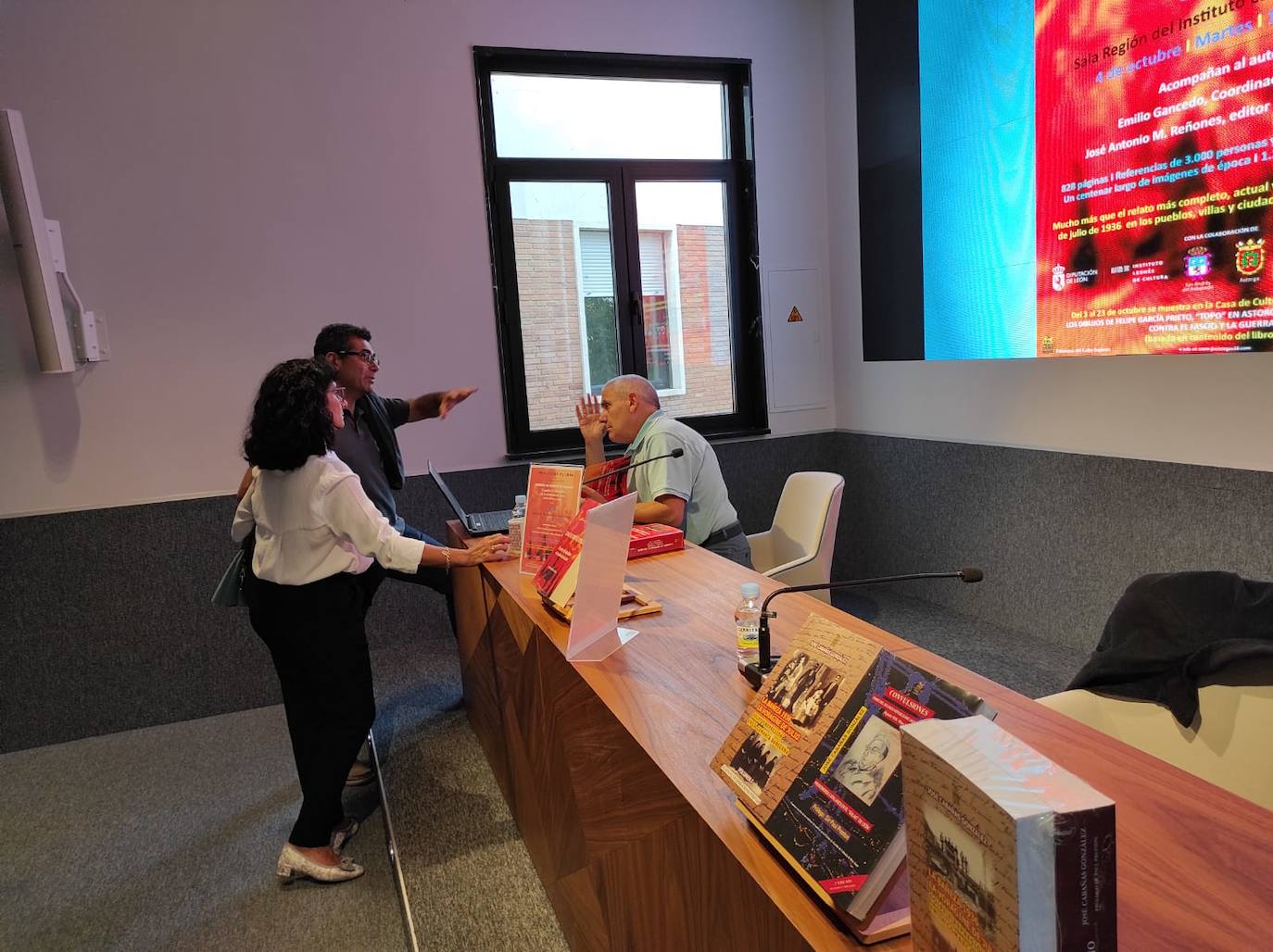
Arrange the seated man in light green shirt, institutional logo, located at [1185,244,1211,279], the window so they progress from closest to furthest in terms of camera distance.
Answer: institutional logo, located at [1185,244,1211,279] < the seated man in light green shirt < the window

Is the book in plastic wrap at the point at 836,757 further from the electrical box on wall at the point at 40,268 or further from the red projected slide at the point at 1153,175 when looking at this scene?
the electrical box on wall at the point at 40,268

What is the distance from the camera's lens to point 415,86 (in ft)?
12.2

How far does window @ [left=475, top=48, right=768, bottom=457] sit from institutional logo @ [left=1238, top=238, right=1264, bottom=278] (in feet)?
7.50

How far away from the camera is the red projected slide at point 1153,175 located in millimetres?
2439

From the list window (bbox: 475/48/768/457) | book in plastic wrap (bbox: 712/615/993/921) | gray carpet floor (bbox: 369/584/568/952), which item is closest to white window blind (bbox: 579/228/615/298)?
window (bbox: 475/48/768/457)

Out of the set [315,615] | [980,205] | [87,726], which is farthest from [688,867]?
[87,726]

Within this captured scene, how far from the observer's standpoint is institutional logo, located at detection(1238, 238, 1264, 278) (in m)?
2.45

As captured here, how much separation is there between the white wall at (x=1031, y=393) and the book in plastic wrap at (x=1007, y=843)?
8.72ft

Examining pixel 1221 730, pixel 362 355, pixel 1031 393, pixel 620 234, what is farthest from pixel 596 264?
pixel 1221 730

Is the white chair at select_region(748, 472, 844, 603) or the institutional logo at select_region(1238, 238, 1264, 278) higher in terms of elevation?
the institutional logo at select_region(1238, 238, 1264, 278)

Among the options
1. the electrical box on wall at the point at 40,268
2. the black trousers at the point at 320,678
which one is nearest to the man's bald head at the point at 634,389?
the black trousers at the point at 320,678

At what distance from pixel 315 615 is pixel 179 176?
7.62 feet

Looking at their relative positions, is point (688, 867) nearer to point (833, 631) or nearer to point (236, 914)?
point (833, 631)

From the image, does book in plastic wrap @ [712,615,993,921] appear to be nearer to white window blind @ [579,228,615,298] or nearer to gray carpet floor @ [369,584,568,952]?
gray carpet floor @ [369,584,568,952]
